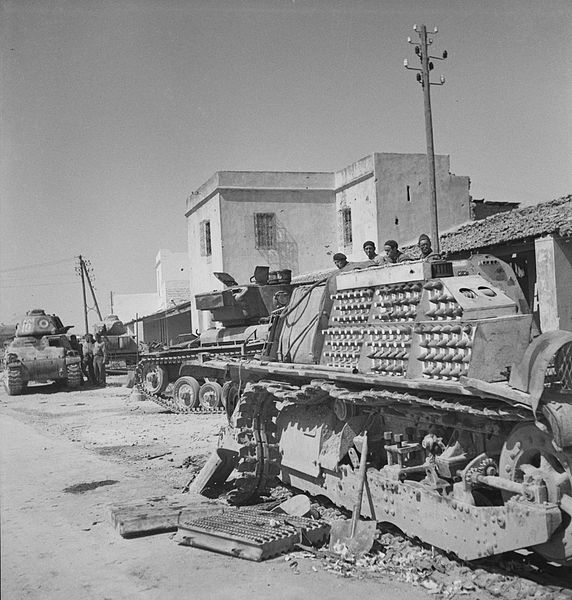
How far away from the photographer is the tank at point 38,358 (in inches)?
883

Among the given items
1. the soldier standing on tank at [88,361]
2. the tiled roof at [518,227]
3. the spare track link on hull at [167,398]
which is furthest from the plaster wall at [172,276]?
the tiled roof at [518,227]

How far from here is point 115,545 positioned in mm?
6105

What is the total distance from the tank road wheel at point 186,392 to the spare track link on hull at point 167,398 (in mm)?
111

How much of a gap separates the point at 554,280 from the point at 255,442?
813 cm

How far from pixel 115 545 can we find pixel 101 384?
19611 millimetres

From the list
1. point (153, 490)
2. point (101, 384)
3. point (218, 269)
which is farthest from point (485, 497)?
point (218, 269)

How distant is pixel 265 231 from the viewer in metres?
28.7

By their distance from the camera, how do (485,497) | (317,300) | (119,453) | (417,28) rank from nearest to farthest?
(485,497) < (317,300) < (119,453) < (417,28)

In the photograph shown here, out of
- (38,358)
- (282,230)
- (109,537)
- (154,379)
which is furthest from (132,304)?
(109,537)

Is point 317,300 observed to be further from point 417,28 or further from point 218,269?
point 218,269

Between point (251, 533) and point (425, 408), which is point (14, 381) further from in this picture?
point (425, 408)

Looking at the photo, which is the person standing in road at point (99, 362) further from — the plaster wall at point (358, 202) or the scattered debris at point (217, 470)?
the scattered debris at point (217, 470)

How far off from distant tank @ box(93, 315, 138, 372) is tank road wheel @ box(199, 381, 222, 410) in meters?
15.9

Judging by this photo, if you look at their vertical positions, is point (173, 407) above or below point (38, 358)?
below
